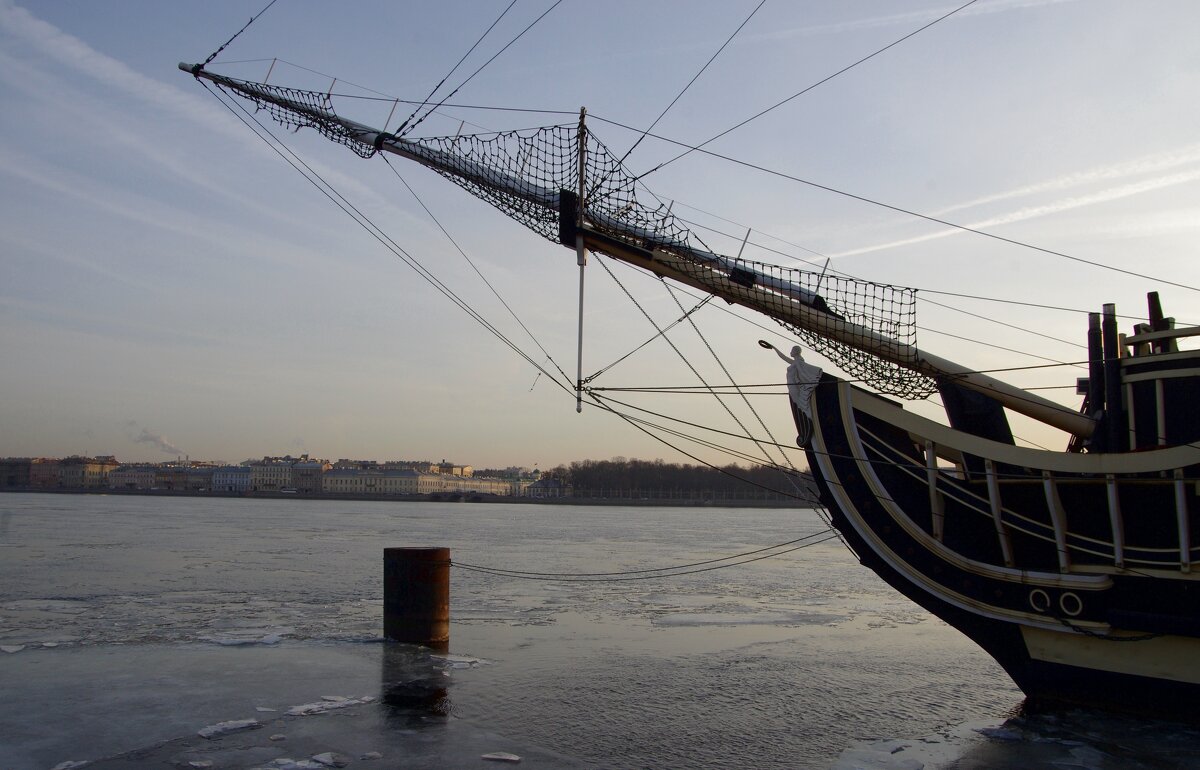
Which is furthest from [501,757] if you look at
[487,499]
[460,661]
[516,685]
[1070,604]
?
[487,499]

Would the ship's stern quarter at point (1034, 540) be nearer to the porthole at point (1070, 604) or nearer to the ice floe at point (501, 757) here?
the porthole at point (1070, 604)

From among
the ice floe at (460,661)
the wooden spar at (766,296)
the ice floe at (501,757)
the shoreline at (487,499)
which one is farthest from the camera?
the shoreline at (487,499)

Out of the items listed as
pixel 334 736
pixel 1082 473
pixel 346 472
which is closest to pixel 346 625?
pixel 334 736

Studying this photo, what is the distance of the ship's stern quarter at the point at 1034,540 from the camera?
832cm

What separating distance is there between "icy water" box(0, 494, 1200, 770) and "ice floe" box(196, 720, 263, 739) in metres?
0.10

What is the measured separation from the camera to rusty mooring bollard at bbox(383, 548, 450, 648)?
11.8m

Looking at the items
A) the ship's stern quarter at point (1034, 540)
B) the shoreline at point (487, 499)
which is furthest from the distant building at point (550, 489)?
the ship's stern quarter at point (1034, 540)

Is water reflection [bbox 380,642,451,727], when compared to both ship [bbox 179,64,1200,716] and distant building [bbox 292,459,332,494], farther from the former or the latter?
distant building [bbox 292,459,332,494]

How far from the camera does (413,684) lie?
373 inches

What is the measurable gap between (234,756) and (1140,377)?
847 cm

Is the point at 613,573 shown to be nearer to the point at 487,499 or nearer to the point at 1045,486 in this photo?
the point at 1045,486

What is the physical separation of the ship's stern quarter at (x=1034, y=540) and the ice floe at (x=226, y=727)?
5.90 metres

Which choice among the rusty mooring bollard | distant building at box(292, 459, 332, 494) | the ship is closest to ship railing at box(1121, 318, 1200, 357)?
the ship

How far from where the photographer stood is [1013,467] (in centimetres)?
926
